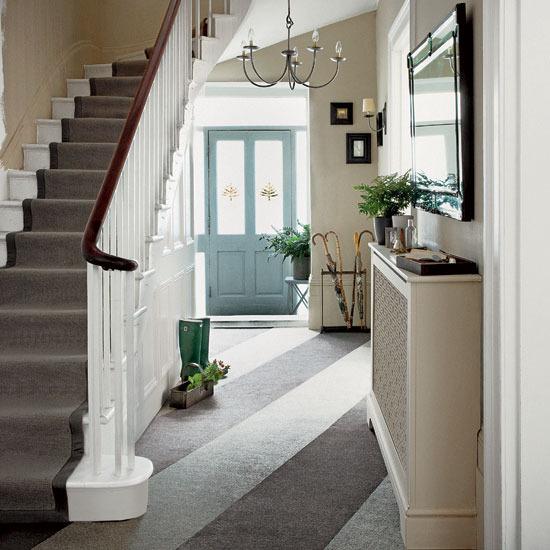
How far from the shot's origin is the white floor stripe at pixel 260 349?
21.1 ft

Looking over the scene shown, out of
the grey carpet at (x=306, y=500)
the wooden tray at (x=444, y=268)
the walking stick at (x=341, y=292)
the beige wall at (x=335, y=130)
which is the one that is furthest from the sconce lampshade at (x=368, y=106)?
the wooden tray at (x=444, y=268)

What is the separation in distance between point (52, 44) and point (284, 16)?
2.01 meters

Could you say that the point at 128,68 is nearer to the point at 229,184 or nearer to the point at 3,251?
the point at 3,251

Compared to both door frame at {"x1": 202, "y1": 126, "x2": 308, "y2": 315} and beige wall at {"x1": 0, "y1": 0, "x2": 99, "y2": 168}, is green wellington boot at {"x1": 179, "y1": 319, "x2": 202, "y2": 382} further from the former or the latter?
door frame at {"x1": 202, "y1": 126, "x2": 308, "y2": 315}

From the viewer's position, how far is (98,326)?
340 centimetres

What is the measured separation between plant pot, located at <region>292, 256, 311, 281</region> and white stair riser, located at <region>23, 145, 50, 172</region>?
3525mm

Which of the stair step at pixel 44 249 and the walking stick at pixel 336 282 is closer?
the stair step at pixel 44 249

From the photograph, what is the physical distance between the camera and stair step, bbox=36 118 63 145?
5875 mm

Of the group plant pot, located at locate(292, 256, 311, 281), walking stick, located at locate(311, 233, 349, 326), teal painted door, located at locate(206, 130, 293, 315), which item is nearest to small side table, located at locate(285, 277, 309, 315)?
plant pot, located at locate(292, 256, 311, 281)

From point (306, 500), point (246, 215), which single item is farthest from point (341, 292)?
point (306, 500)

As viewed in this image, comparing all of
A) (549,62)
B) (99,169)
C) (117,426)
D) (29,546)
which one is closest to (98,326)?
(117,426)

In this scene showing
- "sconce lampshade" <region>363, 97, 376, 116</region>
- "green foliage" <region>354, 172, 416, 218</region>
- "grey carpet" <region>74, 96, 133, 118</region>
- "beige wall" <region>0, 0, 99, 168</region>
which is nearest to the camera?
"green foliage" <region>354, 172, 416, 218</region>

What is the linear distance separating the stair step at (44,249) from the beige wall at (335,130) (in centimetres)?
370

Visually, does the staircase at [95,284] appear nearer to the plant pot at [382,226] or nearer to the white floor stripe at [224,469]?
the white floor stripe at [224,469]
